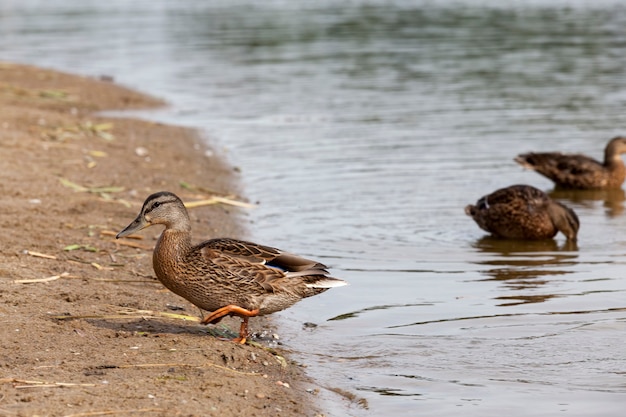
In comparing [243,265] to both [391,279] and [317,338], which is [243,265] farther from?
[391,279]

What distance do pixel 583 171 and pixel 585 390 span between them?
25.5 ft

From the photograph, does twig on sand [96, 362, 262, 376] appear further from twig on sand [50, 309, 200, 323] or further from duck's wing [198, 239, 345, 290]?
twig on sand [50, 309, 200, 323]

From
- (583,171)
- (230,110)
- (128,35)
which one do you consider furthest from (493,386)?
(128,35)

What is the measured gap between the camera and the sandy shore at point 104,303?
605cm

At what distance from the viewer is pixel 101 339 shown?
7.05 meters

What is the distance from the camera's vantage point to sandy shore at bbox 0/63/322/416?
605 cm

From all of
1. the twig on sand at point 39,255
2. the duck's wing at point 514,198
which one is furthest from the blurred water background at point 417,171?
the twig on sand at point 39,255

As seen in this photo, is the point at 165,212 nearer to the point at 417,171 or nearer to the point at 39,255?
the point at 39,255

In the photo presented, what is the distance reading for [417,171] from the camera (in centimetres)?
1468

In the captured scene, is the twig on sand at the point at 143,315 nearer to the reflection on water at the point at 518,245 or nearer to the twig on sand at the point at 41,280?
the twig on sand at the point at 41,280

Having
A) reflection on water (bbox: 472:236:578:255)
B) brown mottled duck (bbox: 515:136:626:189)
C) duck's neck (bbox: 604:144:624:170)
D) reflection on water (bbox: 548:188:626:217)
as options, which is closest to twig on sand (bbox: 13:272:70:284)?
reflection on water (bbox: 472:236:578:255)

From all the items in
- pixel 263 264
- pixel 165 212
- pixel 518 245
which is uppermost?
pixel 165 212

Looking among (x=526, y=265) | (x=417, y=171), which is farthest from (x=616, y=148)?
(x=526, y=265)

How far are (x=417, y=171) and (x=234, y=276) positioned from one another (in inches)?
304
